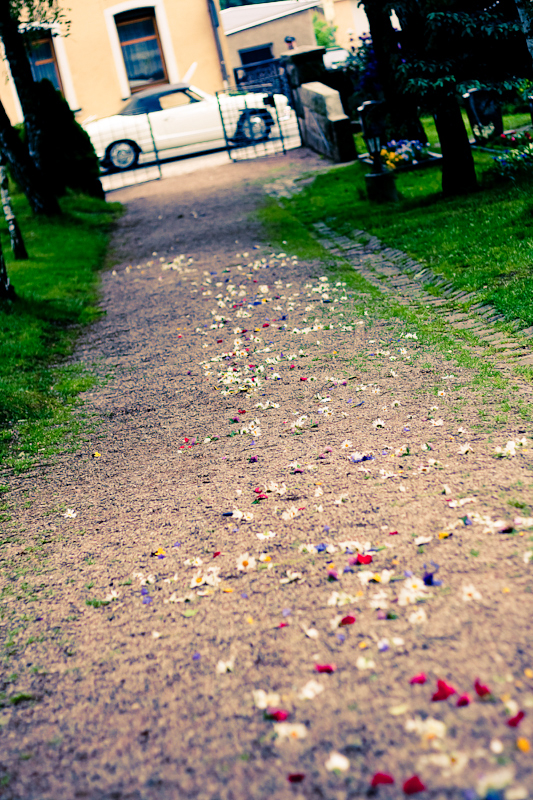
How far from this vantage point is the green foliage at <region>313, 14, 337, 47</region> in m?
39.2

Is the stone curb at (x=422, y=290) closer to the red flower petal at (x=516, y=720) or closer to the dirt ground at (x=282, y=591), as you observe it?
the dirt ground at (x=282, y=591)

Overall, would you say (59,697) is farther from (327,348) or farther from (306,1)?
(306,1)

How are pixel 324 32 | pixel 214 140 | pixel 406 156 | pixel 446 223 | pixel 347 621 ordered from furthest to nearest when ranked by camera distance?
pixel 324 32 → pixel 214 140 → pixel 406 156 → pixel 446 223 → pixel 347 621

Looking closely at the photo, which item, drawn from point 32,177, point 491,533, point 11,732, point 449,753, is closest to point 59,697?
point 11,732

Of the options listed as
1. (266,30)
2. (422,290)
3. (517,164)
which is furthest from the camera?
(266,30)

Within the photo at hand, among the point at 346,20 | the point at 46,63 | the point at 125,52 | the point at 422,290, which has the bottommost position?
the point at 422,290

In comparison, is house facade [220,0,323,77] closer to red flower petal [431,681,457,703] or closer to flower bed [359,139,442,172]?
flower bed [359,139,442,172]

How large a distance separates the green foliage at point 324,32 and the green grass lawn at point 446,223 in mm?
28733

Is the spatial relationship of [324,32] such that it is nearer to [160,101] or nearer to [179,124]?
[160,101]

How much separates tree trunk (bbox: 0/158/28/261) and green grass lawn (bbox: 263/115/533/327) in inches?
157

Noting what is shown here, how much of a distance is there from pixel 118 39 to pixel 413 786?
27863mm

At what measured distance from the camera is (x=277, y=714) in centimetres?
265

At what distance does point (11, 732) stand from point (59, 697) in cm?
22

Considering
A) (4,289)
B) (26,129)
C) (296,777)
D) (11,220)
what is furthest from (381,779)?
(26,129)
